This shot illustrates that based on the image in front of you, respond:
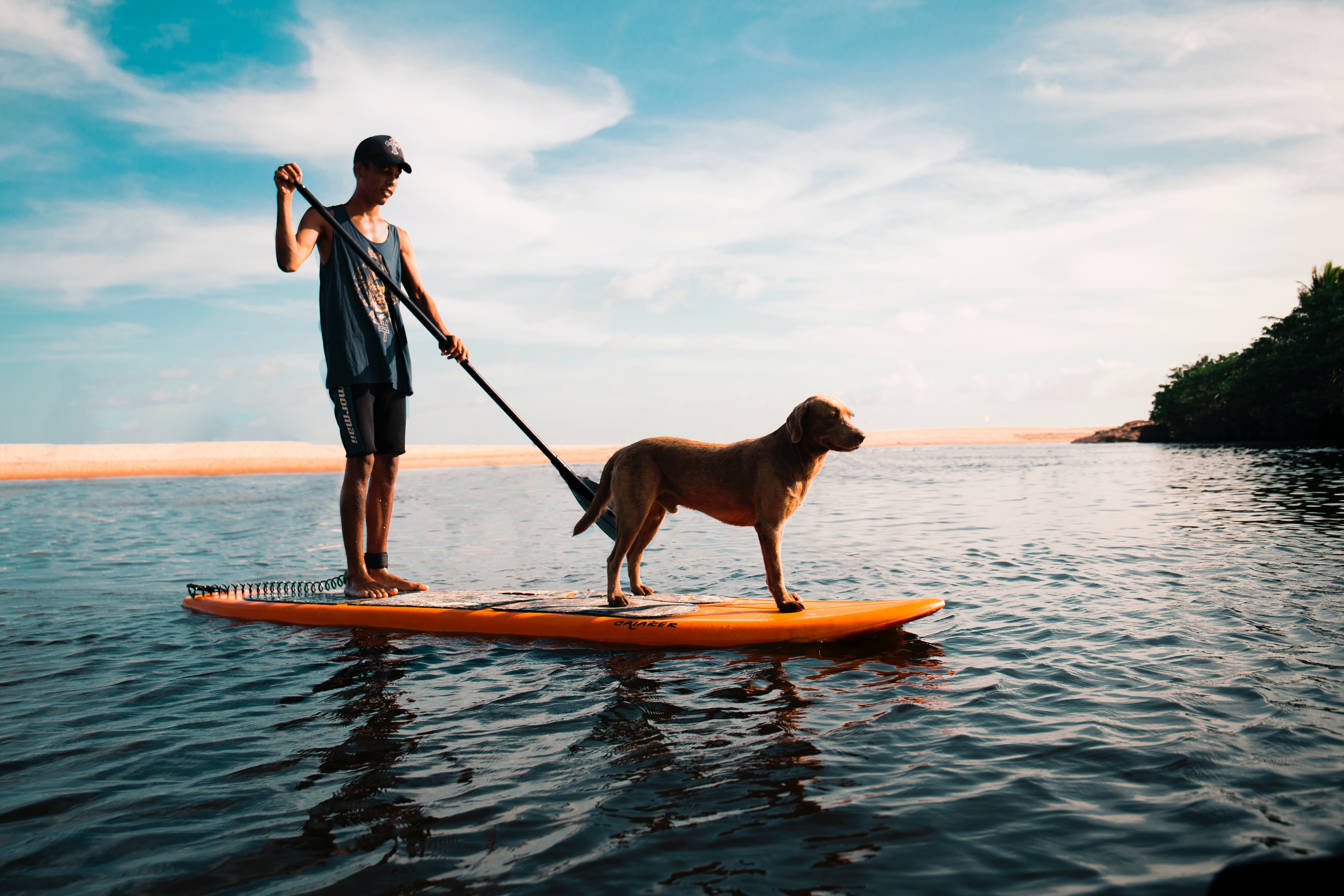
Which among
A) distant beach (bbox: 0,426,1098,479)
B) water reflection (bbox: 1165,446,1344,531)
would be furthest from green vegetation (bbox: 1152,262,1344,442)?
distant beach (bbox: 0,426,1098,479)

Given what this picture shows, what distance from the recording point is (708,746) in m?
3.66

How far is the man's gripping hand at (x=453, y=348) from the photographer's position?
6879 millimetres

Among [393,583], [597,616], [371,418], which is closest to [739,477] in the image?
[597,616]

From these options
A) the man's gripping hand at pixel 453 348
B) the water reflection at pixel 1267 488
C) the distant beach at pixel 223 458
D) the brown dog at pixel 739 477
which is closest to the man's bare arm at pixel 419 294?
the man's gripping hand at pixel 453 348

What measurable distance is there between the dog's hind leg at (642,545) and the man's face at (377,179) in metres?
3.84

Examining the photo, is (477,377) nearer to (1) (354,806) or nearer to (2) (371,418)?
(2) (371,418)

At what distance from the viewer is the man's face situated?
6648 mm

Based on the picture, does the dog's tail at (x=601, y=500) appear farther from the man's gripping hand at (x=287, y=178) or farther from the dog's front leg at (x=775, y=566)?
the man's gripping hand at (x=287, y=178)

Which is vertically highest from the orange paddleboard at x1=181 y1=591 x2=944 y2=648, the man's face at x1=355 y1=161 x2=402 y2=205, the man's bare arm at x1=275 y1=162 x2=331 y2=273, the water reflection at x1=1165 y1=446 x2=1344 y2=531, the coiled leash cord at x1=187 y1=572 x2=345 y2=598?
the man's face at x1=355 y1=161 x2=402 y2=205

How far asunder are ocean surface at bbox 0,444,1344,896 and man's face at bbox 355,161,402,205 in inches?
158

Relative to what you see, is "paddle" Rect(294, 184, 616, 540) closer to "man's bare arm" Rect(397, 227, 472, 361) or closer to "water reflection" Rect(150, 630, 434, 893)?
"man's bare arm" Rect(397, 227, 472, 361)

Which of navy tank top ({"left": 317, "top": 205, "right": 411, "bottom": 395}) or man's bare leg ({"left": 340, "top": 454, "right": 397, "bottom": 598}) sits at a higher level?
navy tank top ({"left": 317, "top": 205, "right": 411, "bottom": 395})

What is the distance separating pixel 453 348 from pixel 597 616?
2.90 m

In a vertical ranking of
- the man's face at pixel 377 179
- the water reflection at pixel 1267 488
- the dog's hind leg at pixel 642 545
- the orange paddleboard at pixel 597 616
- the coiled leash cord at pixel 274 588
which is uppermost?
the man's face at pixel 377 179
